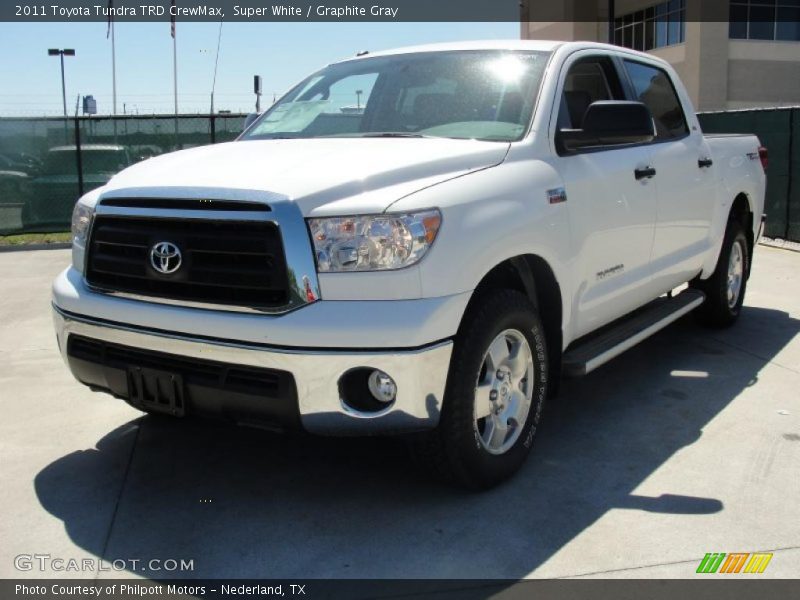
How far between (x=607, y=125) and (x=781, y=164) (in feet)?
28.3

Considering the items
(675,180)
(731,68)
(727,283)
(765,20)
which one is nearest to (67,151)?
(727,283)

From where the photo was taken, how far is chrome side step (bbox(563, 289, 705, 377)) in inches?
164

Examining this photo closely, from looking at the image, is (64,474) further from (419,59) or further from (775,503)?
(775,503)

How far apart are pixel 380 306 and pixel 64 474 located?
187 centimetres

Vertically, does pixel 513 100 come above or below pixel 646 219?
above

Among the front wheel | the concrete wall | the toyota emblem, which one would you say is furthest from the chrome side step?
the concrete wall

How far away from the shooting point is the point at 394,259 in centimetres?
314

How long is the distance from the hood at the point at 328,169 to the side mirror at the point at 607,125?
48cm

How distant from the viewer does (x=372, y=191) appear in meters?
3.28

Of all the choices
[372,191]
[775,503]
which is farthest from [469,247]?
[775,503]

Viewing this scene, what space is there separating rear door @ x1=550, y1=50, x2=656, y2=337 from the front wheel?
0.52 meters

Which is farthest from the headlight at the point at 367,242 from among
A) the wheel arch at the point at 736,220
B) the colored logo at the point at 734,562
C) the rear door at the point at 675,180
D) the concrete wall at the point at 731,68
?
the concrete wall at the point at 731,68

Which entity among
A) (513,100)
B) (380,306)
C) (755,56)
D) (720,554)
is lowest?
(720,554)

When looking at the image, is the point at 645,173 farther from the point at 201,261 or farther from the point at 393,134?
the point at 201,261
